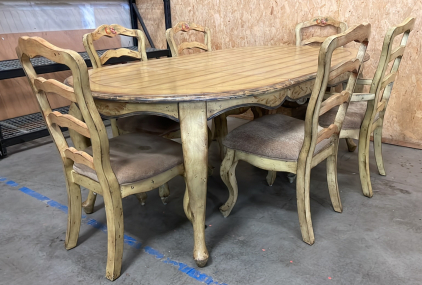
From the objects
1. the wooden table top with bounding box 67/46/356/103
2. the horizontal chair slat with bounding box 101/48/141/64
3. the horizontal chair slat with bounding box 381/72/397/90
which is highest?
the wooden table top with bounding box 67/46/356/103

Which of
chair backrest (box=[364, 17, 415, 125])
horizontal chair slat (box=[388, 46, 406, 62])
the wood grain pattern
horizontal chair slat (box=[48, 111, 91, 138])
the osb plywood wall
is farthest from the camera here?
the wood grain pattern

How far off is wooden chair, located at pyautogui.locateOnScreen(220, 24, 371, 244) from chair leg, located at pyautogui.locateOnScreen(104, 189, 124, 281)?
24.0 inches

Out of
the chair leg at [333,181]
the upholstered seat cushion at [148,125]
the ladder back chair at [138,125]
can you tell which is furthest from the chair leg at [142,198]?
the chair leg at [333,181]

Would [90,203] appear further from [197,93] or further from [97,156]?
[197,93]

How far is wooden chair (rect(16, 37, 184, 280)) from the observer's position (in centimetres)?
123

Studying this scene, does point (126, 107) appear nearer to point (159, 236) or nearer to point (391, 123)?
point (159, 236)

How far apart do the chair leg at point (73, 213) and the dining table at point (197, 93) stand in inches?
16.2

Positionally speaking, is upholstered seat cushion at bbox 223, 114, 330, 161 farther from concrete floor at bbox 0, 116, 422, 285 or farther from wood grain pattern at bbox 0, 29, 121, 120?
wood grain pattern at bbox 0, 29, 121, 120

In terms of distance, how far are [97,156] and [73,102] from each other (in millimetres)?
219

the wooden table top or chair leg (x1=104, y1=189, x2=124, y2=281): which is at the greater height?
the wooden table top

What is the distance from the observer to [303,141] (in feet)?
5.25

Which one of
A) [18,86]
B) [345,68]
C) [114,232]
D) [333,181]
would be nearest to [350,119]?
[333,181]

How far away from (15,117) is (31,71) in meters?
2.52

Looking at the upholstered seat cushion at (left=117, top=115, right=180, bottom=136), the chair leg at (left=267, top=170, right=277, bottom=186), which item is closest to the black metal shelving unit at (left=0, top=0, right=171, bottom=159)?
the upholstered seat cushion at (left=117, top=115, right=180, bottom=136)
